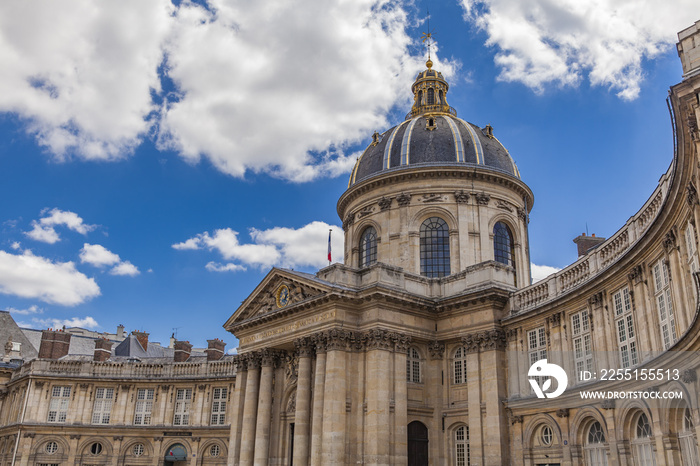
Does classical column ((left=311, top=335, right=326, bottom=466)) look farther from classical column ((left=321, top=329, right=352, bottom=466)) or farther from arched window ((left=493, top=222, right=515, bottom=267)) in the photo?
arched window ((left=493, top=222, right=515, bottom=267))

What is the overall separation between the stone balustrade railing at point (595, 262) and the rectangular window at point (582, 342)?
1174 millimetres

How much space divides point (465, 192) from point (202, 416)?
82.8 ft

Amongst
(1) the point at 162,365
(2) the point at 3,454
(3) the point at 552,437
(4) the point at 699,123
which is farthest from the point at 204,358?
(4) the point at 699,123

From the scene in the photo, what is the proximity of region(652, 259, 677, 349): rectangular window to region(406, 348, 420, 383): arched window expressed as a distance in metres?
14.0

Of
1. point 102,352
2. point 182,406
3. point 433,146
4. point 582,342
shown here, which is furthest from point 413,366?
point 102,352

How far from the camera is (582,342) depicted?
82.1ft

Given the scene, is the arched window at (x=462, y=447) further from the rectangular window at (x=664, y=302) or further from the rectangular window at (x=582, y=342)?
the rectangular window at (x=664, y=302)

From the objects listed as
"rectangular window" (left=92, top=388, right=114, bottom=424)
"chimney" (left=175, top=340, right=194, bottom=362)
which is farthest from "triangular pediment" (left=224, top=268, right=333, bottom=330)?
"rectangular window" (left=92, top=388, right=114, bottom=424)

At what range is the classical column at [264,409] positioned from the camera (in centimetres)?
3378

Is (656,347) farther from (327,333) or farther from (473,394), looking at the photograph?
(327,333)

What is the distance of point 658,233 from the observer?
18812mm

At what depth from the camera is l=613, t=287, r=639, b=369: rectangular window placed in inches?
858

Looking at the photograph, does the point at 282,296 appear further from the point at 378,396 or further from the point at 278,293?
the point at 378,396

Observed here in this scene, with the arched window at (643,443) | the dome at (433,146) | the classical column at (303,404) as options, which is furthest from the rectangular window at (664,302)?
the dome at (433,146)
